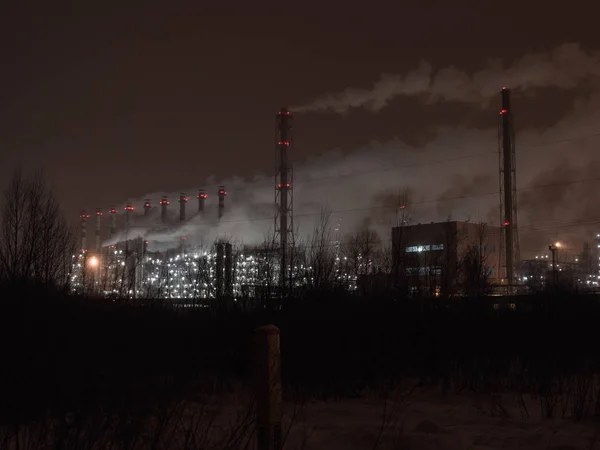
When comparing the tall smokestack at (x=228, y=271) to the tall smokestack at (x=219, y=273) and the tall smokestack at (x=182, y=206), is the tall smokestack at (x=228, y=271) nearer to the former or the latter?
the tall smokestack at (x=219, y=273)

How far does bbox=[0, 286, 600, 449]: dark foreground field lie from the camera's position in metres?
5.50

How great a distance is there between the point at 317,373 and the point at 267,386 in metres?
4.78

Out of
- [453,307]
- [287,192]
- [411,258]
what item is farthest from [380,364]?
[287,192]

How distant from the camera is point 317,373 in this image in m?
8.91

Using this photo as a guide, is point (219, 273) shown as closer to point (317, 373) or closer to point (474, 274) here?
point (317, 373)

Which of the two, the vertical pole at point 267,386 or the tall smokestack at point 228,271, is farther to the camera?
the tall smokestack at point 228,271

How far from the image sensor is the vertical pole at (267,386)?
14.0 feet

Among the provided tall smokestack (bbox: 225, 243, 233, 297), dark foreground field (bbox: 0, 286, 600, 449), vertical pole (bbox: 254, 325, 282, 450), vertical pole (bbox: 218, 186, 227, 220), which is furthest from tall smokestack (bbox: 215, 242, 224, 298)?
vertical pole (bbox: 218, 186, 227, 220)

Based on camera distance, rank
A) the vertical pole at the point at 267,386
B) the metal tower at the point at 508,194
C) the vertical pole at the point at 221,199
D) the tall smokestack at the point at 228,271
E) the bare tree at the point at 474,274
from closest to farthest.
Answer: the vertical pole at the point at 267,386
the tall smokestack at the point at 228,271
the bare tree at the point at 474,274
the metal tower at the point at 508,194
the vertical pole at the point at 221,199

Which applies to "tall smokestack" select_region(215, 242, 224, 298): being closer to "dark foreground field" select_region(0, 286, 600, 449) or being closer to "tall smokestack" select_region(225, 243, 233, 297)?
"tall smokestack" select_region(225, 243, 233, 297)

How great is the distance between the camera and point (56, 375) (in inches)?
229

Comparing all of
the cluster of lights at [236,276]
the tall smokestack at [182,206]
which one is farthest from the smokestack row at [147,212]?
the cluster of lights at [236,276]

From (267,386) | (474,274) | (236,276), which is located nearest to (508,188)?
(474,274)

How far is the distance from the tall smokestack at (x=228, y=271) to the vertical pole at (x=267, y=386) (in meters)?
6.51
